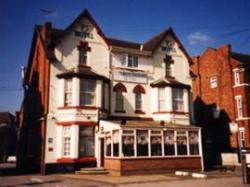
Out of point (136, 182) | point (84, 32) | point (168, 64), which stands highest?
point (84, 32)

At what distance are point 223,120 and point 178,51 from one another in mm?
11322

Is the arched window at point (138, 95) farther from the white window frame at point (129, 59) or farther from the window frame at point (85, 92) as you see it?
the window frame at point (85, 92)

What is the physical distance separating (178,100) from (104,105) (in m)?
7.59

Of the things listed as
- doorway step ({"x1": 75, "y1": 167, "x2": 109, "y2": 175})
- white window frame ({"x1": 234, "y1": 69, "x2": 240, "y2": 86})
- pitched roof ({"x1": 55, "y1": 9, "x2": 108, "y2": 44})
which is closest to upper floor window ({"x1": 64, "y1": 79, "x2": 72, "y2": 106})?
pitched roof ({"x1": 55, "y1": 9, "x2": 108, "y2": 44})

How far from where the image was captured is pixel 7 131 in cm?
5088

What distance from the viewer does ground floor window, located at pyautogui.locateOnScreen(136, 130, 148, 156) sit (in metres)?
22.6

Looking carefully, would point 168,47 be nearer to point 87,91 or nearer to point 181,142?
point 87,91

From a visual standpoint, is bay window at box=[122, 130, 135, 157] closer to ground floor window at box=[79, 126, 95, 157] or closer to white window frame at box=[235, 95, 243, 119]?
ground floor window at box=[79, 126, 95, 157]

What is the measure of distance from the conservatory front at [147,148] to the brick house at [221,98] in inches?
341

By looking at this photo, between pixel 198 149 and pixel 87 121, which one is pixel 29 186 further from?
pixel 198 149

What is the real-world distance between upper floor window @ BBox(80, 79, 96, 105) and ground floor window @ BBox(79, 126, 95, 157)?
2.21 meters

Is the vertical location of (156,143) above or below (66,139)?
below

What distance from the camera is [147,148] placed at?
22812 millimetres

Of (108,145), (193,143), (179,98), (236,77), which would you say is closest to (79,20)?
(108,145)
